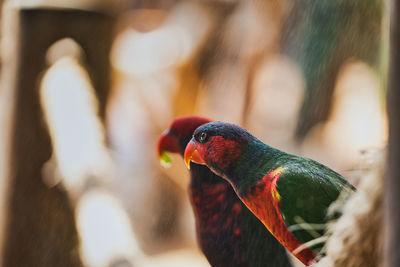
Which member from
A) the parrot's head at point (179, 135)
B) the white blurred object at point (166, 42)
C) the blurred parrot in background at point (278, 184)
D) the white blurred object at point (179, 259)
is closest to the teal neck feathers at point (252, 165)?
the blurred parrot in background at point (278, 184)

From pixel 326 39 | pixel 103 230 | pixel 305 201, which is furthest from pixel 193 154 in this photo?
pixel 103 230

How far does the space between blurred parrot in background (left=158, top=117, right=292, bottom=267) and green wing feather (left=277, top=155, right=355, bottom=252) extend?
4.4 inches

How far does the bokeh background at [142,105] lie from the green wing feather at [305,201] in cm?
50

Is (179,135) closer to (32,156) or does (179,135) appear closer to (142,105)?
(32,156)

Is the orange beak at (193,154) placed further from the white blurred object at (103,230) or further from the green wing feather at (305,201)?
the white blurred object at (103,230)

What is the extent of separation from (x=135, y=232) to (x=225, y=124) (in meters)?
1.03

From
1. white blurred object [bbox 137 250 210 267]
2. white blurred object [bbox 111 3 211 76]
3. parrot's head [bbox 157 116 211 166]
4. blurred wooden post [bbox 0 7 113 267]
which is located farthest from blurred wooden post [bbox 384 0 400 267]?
white blurred object [bbox 111 3 211 76]

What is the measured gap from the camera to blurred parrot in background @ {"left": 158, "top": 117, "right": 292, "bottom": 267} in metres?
0.64

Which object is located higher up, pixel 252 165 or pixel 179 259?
pixel 252 165

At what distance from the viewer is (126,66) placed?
1.93 metres

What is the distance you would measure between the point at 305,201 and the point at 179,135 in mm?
249

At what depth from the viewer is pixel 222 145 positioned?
59cm

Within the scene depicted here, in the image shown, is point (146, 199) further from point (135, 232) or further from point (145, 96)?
point (145, 96)

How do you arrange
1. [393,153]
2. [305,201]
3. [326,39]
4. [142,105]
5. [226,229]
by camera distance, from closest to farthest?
[393,153] → [305,201] → [226,229] → [326,39] → [142,105]
